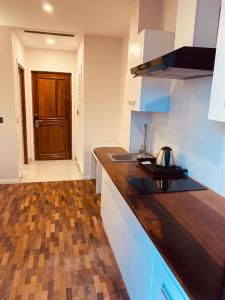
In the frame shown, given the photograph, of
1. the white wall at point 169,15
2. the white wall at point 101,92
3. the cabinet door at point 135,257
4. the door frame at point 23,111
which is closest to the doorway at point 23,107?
the door frame at point 23,111

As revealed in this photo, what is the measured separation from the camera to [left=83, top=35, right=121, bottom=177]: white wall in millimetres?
3879

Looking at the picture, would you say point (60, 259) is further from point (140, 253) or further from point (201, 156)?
point (201, 156)

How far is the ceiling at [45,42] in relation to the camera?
401 centimetres

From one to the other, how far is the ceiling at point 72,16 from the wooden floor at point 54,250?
8.39 ft

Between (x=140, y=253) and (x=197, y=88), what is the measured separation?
1350 mm

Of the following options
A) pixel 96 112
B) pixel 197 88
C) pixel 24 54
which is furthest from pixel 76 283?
pixel 24 54

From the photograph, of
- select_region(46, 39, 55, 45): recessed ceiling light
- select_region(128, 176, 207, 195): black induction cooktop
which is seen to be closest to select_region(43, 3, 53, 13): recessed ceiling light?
select_region(46, 39, 55, 45): recessed ceiling light

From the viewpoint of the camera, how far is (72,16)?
301 centimetres

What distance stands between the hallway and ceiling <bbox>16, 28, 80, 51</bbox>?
8.43ft

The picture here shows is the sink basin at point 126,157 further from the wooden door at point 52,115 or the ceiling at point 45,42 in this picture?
the wooden door at point 52,115

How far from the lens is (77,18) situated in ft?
10.1

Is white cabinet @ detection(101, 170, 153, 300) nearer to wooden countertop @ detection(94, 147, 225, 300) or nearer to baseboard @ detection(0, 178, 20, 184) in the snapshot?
wooden countertop @ detection(94, 147, 225, 300)

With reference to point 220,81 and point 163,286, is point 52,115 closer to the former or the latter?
point 220,81

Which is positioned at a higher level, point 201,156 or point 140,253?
point 201,156
